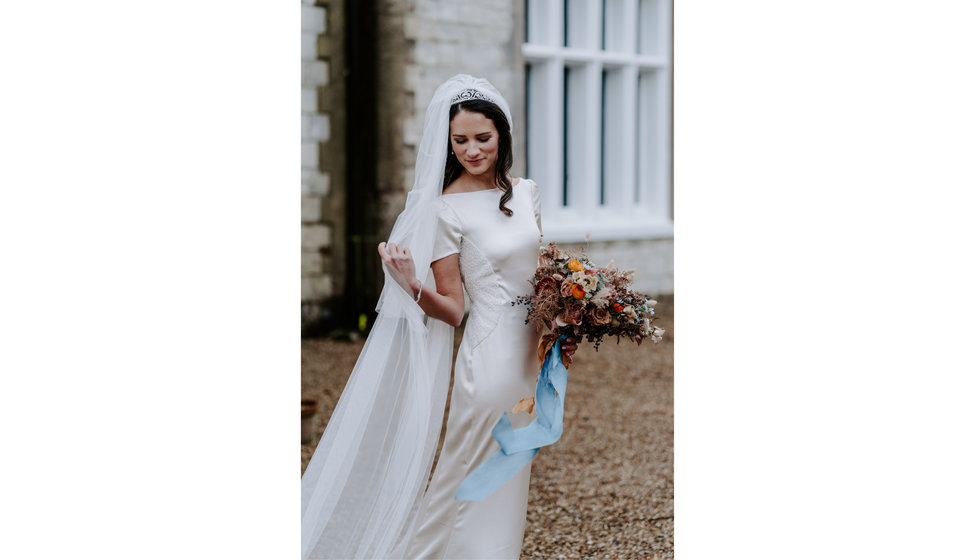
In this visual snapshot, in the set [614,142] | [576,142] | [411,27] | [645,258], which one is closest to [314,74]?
[411,27]

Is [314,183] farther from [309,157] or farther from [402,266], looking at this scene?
[402,266]

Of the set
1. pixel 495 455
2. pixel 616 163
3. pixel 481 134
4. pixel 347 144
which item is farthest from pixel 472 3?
pixel 495 455

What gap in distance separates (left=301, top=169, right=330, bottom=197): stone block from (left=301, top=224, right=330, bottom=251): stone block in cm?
31

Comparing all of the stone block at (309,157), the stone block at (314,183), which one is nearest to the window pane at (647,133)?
the stone block at (314,183)

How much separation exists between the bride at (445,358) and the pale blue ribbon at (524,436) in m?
0.07

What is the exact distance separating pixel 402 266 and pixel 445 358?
452 millimetres

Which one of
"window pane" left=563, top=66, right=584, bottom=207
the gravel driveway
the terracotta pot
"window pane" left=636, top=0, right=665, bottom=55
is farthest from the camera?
"window pane" left=636, top=0, right=665, bottom=55

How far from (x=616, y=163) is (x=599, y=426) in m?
5.14

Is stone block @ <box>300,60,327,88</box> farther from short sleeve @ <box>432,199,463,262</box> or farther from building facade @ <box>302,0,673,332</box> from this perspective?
short sleeve @ <box>432,199,463,262</box>

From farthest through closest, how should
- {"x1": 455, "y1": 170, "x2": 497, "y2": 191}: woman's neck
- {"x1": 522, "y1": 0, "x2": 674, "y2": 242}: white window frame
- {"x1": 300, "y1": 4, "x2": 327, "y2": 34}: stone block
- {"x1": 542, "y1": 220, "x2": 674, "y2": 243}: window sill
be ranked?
{"x1": 522, "y1": 0, "x2": 674, "y2": 242}: white window frame
{"x1": 542, "y1": 220, "x2": 674, "y2": 243}: window sill
{"x1": 300, "y1": 4, "x2": 327, "y2": 34}: stone block
{"x1": 455, "y1": 170, "x2": 497, "y2": 191}: woman's neck

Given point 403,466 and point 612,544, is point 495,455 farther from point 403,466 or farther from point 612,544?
point 612,544

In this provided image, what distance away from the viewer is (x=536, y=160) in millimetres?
9688

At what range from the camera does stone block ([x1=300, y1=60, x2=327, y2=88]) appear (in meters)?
7.91

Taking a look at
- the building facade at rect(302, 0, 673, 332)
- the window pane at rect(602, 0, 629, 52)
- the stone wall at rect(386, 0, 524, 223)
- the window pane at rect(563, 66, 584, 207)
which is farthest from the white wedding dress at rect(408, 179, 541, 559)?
the window pane at rect(602, 0, 629, 52)
